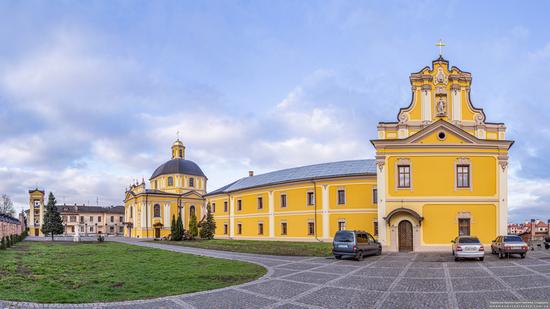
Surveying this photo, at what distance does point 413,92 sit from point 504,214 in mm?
9685

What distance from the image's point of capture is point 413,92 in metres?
28.5

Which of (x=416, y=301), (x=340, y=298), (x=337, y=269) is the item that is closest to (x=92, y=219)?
(x=337, y=269)

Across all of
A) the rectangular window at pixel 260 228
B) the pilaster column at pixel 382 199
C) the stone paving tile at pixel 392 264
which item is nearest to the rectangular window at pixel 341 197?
the rectangular window at pixel 260 228

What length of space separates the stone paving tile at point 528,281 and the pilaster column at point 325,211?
2590 cm

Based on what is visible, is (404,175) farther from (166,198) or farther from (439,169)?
(166,198)

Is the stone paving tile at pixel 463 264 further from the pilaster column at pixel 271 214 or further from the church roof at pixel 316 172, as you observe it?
the pilaster column at pixel 271 214

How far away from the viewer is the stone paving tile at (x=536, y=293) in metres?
10.8

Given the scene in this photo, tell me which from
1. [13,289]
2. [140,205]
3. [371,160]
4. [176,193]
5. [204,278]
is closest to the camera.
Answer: [13,289]

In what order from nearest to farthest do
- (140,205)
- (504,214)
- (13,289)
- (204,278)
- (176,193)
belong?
(13,289), (204,278), (504,214), (140,205), (176,193)

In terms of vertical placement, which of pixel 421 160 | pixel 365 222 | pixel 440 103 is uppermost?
pixel 440 103

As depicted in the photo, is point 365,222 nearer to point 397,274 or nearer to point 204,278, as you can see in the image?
point 397,274

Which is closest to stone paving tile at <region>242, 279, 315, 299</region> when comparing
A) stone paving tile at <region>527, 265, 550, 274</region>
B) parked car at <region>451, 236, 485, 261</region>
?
stone paving tile at <region>527, 265, 550, 274</region>

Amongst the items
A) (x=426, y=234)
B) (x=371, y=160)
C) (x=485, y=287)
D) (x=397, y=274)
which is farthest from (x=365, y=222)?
(x=485, y=287)

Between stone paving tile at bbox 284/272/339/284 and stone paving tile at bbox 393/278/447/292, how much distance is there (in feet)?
8.03
